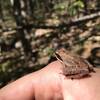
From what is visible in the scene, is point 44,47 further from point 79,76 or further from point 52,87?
point 79,76

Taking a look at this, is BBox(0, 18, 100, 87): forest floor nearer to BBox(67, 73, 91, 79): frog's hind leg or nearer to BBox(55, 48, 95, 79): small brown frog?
BBox(55, 48, 95, 79): small brown frog

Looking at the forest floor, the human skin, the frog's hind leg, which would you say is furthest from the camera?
the forest floor

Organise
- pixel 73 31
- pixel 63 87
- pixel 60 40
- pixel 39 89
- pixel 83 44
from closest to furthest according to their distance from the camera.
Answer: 1. pixel 63 87
2. pixel 39 89
3. pixel 83 44
4. pixel 60 40
5. pixel 73 31

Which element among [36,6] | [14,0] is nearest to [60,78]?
[14,0]

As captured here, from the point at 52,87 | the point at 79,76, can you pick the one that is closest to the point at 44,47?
the point at 52,87

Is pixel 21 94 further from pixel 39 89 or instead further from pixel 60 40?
pixel 60 40

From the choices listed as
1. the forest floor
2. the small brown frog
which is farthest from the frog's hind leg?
the forest floor

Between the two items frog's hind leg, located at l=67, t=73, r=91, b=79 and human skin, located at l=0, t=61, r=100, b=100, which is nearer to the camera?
human skin, located at l=0, t=61, r=100, b=100
